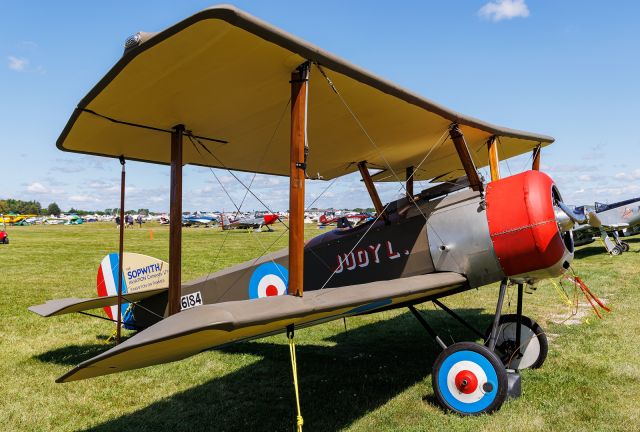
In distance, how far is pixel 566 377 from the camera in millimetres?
4750

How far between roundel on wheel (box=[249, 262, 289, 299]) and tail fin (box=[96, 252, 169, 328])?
127 cm

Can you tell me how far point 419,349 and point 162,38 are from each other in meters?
4.95

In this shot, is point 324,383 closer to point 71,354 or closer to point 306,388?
point 306,388

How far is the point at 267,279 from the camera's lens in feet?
18.5

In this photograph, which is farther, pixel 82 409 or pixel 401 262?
pixel 401 262

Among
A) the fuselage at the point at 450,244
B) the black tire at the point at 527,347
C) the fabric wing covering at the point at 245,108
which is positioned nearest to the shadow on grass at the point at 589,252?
the fabric wing covering at the point at 245,108

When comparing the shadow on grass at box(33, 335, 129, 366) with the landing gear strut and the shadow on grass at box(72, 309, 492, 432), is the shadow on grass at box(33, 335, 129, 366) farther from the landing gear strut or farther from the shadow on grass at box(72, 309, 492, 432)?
the landing gear strut

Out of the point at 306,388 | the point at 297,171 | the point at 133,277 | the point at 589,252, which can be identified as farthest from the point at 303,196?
the point at 589,252

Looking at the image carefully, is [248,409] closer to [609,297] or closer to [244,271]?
[244,271]

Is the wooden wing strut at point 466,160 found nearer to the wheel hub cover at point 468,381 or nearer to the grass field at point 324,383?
the wheel hub cover at point 468,381

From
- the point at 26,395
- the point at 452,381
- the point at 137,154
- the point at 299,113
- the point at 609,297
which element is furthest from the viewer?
the point at 609,297

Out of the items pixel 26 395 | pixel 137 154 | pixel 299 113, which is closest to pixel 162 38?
pixel 299 113

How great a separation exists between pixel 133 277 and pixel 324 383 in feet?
10.1

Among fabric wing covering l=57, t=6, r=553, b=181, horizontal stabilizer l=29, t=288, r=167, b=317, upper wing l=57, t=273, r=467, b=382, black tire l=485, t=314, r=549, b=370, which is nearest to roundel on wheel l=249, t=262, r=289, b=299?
fabric wing covering l=57, t=6, r=553, b=181
